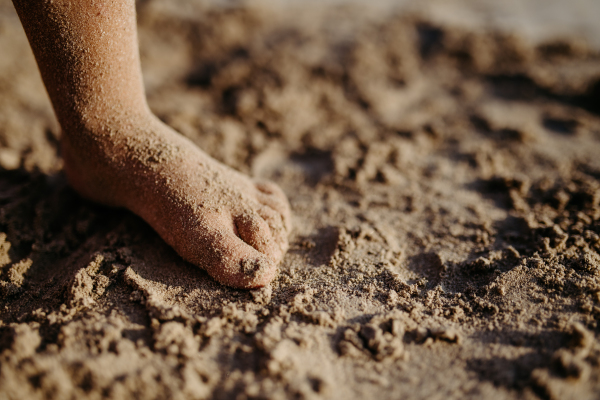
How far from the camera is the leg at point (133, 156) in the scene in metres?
1.15

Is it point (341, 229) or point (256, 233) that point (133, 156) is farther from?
point (341, 229)

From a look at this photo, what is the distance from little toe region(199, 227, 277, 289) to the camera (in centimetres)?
116

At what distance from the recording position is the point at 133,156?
1.30 metres

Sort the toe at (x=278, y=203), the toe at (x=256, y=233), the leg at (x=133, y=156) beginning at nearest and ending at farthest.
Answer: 1. the leg at (x=133, y=156)
2. the toe at (x=256, y=233)
3. the toe at (x=278, y=203)

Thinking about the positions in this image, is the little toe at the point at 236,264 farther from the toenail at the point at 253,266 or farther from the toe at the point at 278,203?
the toe at the point at 278,203

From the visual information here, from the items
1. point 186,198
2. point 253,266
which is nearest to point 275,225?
point 253,266

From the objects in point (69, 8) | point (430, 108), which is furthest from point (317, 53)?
point (69, 8)

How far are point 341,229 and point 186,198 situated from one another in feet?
2.06

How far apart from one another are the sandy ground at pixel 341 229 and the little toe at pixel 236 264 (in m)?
0.04

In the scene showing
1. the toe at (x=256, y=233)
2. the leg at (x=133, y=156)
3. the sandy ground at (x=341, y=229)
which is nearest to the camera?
the sandy ground at (x=341, y=229)

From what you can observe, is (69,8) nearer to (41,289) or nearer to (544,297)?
(41,289)

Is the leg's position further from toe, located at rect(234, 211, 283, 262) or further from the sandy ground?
the sandy ground

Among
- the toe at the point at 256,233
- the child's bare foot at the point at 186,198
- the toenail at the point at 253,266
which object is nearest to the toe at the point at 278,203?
the child's bare foot at the point at 186,198

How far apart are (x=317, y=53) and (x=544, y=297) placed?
2.06 meters
